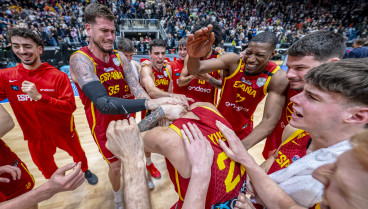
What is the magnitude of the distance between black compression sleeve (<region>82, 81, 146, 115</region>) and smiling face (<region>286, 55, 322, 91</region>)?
1438 millimetres

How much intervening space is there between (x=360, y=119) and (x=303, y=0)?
99.1 feet

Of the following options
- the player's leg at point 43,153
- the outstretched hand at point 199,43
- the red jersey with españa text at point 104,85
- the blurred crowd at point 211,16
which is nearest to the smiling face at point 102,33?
the red jersey with españa text at point 104,85

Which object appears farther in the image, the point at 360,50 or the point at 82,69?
the point at 360,50

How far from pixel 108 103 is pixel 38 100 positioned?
1.11 m

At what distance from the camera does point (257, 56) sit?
2.01 meters

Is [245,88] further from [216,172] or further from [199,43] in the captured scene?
[216,172]

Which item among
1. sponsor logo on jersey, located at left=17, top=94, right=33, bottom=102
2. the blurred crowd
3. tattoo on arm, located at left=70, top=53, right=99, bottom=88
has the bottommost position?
sponsor logo on jersey, located at left=17, top=94, right=33, bottom=102

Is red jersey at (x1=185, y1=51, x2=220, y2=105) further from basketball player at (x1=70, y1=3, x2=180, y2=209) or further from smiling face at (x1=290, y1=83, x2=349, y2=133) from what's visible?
smiling face at (x1=290, y1=83, x2=349, y2=133)

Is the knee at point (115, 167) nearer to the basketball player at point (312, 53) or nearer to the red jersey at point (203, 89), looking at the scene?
the red jersey at point (203, 89)

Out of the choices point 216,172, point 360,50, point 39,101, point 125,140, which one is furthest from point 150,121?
point 360,50

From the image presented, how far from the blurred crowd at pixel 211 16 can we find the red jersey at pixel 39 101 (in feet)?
24.0

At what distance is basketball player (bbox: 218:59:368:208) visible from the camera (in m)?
0.91

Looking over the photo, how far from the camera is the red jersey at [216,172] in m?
1.07

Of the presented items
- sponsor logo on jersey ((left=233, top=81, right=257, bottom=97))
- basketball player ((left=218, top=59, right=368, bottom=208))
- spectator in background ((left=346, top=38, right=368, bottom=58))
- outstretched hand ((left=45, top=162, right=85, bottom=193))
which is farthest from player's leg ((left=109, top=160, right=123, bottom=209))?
spectator in background ((left=346, top=38, right=368, bottom=58))
